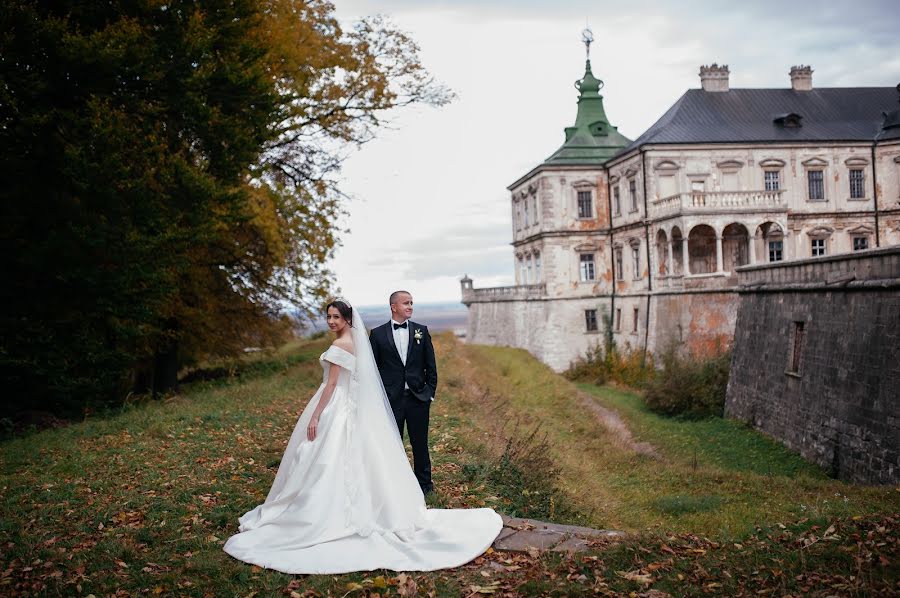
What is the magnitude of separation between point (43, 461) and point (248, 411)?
4673 mm

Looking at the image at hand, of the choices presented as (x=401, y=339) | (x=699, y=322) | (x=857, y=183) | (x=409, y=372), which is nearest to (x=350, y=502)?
(x=409, y=372)

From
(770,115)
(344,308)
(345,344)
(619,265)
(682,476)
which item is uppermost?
(770,115)

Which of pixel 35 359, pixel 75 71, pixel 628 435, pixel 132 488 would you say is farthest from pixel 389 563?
pixel 628 435

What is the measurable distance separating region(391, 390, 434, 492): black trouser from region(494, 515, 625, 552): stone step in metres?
1.27

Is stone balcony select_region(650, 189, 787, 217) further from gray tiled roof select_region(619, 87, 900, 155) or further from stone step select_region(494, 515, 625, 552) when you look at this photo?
stone step select_region(494, 515, 625, 552)

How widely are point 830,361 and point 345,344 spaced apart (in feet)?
44.0

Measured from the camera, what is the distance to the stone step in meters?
6.93

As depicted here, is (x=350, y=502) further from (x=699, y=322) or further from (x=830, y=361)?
(x=699, y=322)

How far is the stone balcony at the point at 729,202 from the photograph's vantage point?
33344mm

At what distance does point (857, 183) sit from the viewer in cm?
3838

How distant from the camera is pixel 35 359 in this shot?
Answer: 46.3 feet

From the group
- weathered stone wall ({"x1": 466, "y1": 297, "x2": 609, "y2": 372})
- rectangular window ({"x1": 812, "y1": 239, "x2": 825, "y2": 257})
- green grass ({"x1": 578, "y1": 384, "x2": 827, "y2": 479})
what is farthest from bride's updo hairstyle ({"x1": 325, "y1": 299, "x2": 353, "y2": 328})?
rectangular window ({"x1": 812, "y1": 239, "x2": 825, "y2": 257})

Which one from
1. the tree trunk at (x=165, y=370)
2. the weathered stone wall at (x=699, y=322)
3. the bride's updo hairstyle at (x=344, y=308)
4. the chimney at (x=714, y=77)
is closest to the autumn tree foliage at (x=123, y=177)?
the tree trunk at (x=165, y=370)

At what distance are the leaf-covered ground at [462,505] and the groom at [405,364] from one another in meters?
1.16
